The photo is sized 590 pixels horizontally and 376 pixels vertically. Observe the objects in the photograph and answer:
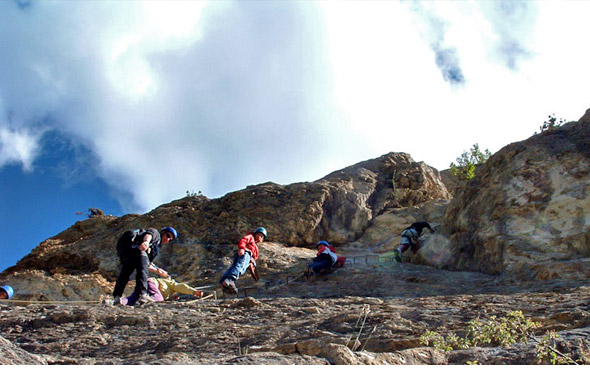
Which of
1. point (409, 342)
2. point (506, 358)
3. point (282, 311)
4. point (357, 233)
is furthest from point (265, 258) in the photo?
point (506, 358)

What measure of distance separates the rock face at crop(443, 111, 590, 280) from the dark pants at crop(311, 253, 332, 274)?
8.25ft

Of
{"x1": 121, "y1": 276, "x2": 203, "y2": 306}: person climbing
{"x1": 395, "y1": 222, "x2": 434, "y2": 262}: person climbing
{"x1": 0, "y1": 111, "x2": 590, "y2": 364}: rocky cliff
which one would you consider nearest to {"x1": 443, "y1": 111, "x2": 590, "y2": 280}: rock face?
{"x1": 0, "y1": 111, "x2": 590, "y2": 364}: rocky cliff

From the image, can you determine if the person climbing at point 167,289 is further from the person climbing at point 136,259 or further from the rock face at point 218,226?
the rock face at point 218,226

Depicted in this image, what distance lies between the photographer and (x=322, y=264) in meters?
10.1

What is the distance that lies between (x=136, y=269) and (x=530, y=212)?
7.30 metres

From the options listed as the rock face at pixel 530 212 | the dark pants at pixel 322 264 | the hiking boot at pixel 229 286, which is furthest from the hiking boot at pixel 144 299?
the rock face at pixel 530 212

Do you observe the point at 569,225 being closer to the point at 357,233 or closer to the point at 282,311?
the point at 282,311

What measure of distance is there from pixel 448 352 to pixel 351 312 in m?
1.82

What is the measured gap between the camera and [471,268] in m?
9.74

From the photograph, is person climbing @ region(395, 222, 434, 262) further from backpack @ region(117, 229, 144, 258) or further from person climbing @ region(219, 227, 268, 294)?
backpack @ region(117, 229, 144, 258)

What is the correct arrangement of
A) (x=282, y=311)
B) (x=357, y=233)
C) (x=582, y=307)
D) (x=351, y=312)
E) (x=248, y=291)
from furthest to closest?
(x=357, y=233)
(x=248, y=291)
(x=282, y=311)
(x=351, y=312)
(x=582, y=307)

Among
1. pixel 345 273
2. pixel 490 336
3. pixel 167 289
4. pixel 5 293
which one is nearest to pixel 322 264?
pixel 345 273

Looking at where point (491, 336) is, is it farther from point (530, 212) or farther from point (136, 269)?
point (530, 212)

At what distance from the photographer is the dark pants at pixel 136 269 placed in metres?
7.78
